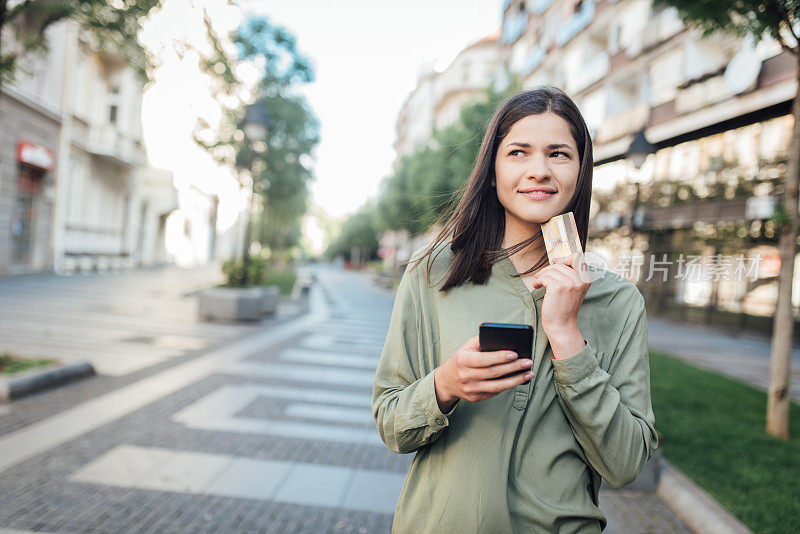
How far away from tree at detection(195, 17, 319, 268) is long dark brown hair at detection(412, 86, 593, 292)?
16.1 metres

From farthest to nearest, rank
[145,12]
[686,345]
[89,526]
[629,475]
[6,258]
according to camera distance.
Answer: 1. [6,258]
2. [686,345]
3. [145,12]
4. [89,526]
5. [629,475]

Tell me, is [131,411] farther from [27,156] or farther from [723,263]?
[27,156]

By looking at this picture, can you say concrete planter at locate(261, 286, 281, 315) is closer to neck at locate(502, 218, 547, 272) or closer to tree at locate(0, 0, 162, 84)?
tree at locate(0, 0, 162, 84)

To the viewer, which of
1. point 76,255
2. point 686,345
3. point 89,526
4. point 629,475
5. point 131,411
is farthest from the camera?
point 76,255

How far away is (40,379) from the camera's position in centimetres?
521

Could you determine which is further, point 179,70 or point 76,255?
point 76,255

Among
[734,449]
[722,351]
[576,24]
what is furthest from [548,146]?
[576,24]

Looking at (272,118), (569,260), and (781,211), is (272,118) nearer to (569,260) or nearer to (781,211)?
(781,211)

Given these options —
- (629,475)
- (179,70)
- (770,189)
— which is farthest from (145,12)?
(770,189)

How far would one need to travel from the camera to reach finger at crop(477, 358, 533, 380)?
959mm

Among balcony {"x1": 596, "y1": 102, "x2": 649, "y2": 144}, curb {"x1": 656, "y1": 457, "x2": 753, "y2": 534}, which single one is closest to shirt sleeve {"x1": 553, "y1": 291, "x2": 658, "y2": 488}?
curb {"x1": 656, "y1": 457, "x2": 753, "y2": 534}

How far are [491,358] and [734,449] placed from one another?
4642 mm

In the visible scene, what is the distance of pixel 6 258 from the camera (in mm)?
15305

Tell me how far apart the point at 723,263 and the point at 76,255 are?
21.8m
